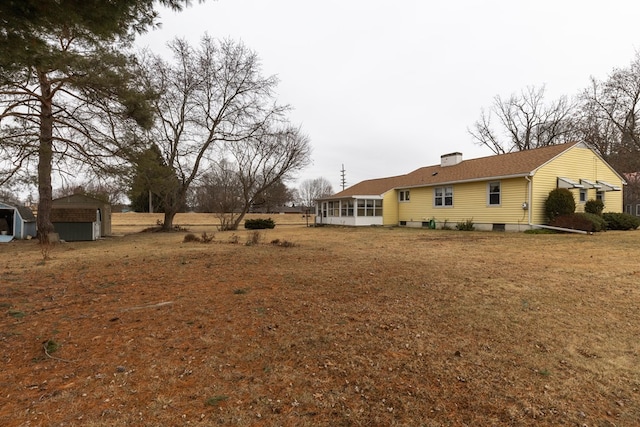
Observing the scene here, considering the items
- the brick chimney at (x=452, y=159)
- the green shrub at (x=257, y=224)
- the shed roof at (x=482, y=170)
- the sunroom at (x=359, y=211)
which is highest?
the brick chimney at (x=452, y=159)

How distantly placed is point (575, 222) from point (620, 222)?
440 centimetres

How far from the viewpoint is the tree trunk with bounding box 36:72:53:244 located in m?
12.9

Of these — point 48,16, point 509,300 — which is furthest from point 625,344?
point 48,16

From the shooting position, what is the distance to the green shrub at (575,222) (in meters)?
14.9

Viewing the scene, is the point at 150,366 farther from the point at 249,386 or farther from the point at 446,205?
the point at 446,205

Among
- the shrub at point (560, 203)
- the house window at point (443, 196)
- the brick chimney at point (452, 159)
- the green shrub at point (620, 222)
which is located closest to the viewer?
the shrub at point (560, 203)

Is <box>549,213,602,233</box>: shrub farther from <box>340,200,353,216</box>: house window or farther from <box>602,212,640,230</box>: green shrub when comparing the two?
<box>340,200,353,216</box>: house window

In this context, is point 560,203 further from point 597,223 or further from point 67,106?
point 67,106

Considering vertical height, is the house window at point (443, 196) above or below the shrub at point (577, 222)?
above

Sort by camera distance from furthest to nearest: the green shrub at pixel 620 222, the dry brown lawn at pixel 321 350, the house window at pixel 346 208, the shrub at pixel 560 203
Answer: the house window at pixel 346 208
the green shrub at pixel 620 222
the shrub at pixel 560 203
the dry brown lawn at pixel 321 350

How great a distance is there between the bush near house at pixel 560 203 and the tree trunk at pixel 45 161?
21.9 m

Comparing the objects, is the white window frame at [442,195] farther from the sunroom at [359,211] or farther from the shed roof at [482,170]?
the sunroom at [359,211]

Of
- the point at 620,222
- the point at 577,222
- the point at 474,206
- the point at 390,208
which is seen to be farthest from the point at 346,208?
the point at 620,222

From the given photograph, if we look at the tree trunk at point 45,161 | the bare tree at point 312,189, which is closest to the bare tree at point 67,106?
the tree trunk at point 45,161
